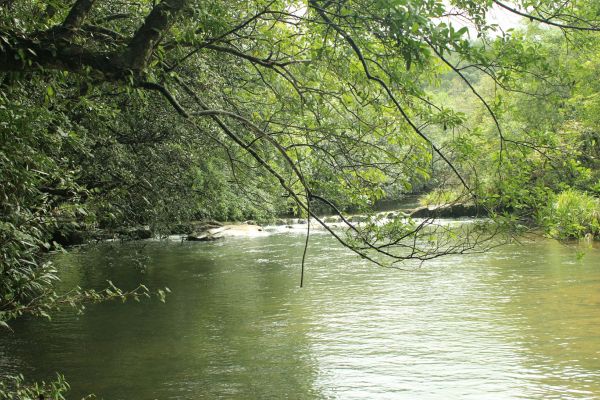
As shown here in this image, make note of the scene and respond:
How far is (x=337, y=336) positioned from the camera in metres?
10.7

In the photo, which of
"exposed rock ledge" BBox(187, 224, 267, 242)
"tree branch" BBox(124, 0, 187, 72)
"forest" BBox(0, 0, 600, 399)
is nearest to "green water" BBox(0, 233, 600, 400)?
"forest" BBox(0, 0, 600, 399)

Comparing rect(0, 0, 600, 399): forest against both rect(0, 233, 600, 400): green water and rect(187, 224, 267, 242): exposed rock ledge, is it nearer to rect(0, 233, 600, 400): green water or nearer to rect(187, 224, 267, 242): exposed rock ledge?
rect(0, 233, 600, 400): green water

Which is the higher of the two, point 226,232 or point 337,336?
point 226,232

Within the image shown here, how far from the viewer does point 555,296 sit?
13.0 metres

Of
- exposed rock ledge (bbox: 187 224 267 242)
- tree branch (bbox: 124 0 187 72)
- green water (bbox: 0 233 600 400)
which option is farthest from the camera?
exposed rock ledge (bbox: 187 224 267 242)

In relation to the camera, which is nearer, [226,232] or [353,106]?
[353,106]

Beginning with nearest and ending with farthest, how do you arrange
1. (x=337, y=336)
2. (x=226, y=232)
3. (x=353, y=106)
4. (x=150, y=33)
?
(x=150, y=33)
(x=353, y=106)
(x=337, y=336)
(x=226, y=232)

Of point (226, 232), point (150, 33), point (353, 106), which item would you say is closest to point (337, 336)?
point (353, 106)

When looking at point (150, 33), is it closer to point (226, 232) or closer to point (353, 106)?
point (353, 106)

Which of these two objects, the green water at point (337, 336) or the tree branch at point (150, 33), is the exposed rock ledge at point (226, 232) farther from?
the tree branch at point (150, 33)

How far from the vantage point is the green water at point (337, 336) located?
823 centimetres

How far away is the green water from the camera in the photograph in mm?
8227

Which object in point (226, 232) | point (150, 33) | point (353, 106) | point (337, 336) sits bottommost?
point (337, 336)

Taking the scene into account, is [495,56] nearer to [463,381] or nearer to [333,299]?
[463,381]
